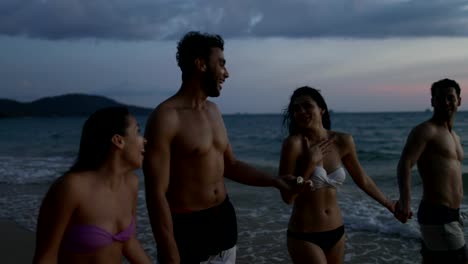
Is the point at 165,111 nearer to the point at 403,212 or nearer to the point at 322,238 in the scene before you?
the point at 322,238

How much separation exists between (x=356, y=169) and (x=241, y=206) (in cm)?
720

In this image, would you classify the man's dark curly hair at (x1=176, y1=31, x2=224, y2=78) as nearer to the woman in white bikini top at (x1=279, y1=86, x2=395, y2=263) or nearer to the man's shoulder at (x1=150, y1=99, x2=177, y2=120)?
the man's shoulder at (x1=150, y1=99, x2=177, y2=120)

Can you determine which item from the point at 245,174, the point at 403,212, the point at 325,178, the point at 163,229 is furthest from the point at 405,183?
the point at 163,229

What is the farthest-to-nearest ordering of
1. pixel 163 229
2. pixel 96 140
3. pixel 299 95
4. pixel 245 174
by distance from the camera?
→ pixel 299 95
pixel 245 174
pixel 163 229
pixel 96 140

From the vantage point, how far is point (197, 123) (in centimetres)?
329

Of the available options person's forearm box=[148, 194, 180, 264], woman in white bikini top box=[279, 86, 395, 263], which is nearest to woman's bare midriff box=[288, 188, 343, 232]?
woman in white bikini top box=[279, 86, 395, 263]

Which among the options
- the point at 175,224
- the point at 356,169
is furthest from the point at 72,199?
the point at 356,169

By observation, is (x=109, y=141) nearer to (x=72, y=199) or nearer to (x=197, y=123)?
(x=72, y=199)

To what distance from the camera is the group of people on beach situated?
2459 millimetres

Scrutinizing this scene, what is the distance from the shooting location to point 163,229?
9.78 ft

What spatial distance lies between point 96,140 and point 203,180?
92cm

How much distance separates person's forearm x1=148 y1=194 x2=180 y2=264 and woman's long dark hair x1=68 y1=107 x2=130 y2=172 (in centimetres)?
56

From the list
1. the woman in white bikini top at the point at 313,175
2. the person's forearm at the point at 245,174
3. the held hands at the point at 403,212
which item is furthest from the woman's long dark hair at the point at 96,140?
the held hands at the point at 403,212

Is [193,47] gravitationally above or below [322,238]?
above
